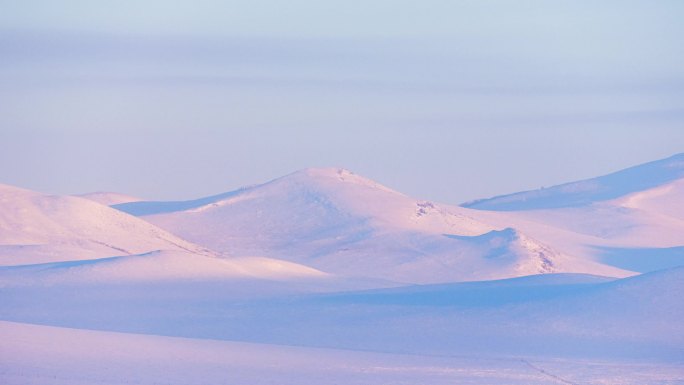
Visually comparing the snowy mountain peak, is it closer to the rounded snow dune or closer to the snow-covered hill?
the snow-covered hill

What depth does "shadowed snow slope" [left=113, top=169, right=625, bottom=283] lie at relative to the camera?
6744cm

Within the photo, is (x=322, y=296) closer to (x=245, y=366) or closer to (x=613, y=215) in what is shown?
(x=245, y=366)

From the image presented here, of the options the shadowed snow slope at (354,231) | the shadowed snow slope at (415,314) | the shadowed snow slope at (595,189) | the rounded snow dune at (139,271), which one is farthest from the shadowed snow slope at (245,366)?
the shadowed snow slope at (595,189)

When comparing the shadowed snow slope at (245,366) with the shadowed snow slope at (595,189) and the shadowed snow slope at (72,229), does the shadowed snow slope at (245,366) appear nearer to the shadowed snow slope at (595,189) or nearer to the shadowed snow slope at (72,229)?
the shadowed snow slope at (72,229)

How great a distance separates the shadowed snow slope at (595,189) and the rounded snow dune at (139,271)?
178 ft

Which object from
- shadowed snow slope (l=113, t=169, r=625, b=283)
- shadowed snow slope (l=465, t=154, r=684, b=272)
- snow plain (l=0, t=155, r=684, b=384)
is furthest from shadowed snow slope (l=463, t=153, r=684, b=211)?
snow plain (l=0, t=155, r=684, b=384)

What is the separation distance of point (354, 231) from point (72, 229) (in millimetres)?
17822

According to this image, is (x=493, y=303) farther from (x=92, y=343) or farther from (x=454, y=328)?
(x=92, y=343)

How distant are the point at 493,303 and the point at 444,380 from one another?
13.8 meters

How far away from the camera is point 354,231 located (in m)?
76.6

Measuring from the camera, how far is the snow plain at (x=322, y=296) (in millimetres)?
29000

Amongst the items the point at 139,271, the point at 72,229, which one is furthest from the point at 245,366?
the point at 72,229

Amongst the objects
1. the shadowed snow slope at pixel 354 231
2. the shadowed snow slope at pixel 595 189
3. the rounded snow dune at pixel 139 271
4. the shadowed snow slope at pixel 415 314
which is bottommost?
the shadowed snow slope at pixel 415 314

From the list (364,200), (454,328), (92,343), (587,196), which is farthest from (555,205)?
(92,343)
